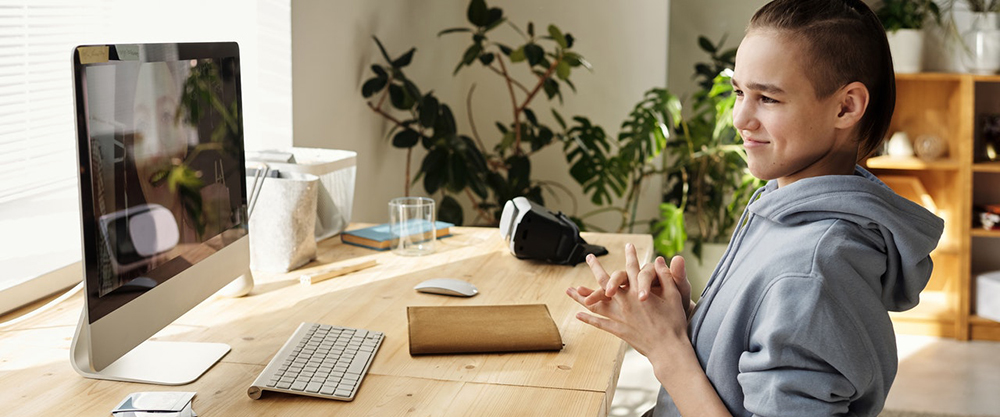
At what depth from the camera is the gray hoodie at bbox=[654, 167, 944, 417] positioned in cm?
97

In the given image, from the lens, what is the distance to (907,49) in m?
3.80

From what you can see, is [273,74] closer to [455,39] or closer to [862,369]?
[455,39]

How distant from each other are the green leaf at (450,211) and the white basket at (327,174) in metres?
1.06

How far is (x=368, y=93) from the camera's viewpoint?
305 cm

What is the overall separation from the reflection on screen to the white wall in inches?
53.1

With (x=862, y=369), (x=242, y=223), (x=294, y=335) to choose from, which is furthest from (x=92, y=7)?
(x=862, y=369)

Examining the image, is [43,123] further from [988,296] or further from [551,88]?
[988,296]

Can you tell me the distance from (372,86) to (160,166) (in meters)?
1.77

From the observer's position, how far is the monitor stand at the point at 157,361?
4.24 feet

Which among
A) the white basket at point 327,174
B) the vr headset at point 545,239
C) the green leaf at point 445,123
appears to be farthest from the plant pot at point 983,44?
the white basket at point 327,174

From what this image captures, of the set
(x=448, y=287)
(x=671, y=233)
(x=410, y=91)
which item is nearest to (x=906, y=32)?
(x=671, y=233)

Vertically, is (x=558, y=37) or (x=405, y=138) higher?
(x=558, y=37)

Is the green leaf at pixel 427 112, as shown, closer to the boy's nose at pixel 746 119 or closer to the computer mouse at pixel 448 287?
the computer mouse at pixel 448 287

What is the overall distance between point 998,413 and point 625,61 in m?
1.94
